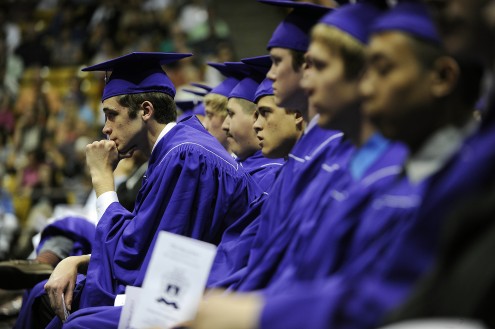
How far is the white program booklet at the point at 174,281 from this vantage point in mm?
2729

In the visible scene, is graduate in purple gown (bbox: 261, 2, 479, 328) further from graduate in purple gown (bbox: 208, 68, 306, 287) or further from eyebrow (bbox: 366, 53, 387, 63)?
graduate in purple gown (bbox: 208, 68, 306, 287)

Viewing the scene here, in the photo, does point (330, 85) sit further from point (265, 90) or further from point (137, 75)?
point (137, 75)

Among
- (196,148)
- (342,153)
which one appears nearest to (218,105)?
(196,148)

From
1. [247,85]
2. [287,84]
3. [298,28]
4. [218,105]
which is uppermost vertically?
[298,28]

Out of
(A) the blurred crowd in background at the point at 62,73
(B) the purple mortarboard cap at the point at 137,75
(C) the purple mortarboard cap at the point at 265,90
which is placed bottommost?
(A) the blurred crowd in background at the point at 62,73

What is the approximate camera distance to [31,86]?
15266mm

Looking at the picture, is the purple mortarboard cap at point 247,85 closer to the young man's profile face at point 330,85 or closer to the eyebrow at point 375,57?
the young man's profile face at point 330,85

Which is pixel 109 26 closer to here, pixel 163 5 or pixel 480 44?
pixel 163 5

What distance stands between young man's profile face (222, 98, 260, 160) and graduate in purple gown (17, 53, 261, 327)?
426 millimetres

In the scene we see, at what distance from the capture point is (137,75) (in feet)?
15.6

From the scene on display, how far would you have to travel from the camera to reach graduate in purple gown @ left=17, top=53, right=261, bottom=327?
417 cm

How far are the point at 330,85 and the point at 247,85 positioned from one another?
8.37 ft

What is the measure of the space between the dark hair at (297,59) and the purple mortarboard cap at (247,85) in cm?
159

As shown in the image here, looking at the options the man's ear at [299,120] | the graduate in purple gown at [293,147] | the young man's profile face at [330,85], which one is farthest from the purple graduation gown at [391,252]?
the man's ear at [299,120]
